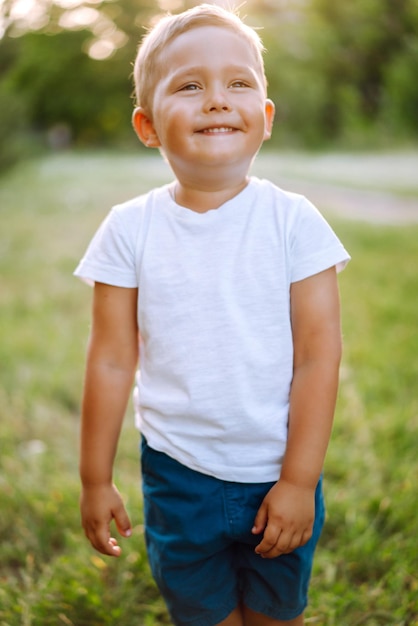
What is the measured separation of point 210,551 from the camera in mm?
1249

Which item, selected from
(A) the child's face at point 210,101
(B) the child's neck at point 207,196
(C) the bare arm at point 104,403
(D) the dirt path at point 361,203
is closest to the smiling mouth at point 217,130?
(A) the child's face at point 210,101

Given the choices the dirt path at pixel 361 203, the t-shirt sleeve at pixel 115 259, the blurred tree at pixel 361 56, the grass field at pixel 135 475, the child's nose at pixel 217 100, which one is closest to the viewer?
the child's nose at pixel 217 100

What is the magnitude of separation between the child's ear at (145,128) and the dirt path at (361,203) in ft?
16.8

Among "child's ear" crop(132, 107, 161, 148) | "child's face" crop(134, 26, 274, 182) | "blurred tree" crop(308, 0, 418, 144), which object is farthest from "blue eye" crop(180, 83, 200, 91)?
"blurred tree" crop(308, 0, 418, 144)

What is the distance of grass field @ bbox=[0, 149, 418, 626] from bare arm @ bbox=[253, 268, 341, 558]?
465mm

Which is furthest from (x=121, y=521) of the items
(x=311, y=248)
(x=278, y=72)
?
(x=278, y=72)

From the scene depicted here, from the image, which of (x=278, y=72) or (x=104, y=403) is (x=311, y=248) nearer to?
(x=104, y=403)

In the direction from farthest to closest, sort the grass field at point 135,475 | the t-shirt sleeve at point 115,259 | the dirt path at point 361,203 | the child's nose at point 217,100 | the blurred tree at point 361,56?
1. the blurred tree at point 361,56
2. the dirt path at point 361,203
3. the grass field at point 135,475
4. the t-shirt sleeve at point 115,259
5. the child's nose at point 217,100

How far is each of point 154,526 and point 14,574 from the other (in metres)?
0.66

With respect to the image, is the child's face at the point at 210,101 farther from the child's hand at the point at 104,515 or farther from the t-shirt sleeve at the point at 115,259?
the child's hand at the point at 104,515

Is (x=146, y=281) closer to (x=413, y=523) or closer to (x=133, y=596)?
(x=133, y=596)

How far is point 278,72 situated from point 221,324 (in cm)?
1754

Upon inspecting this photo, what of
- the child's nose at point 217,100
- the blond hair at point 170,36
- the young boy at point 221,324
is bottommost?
the young boy at point 221,324

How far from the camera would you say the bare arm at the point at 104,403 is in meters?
1.30
